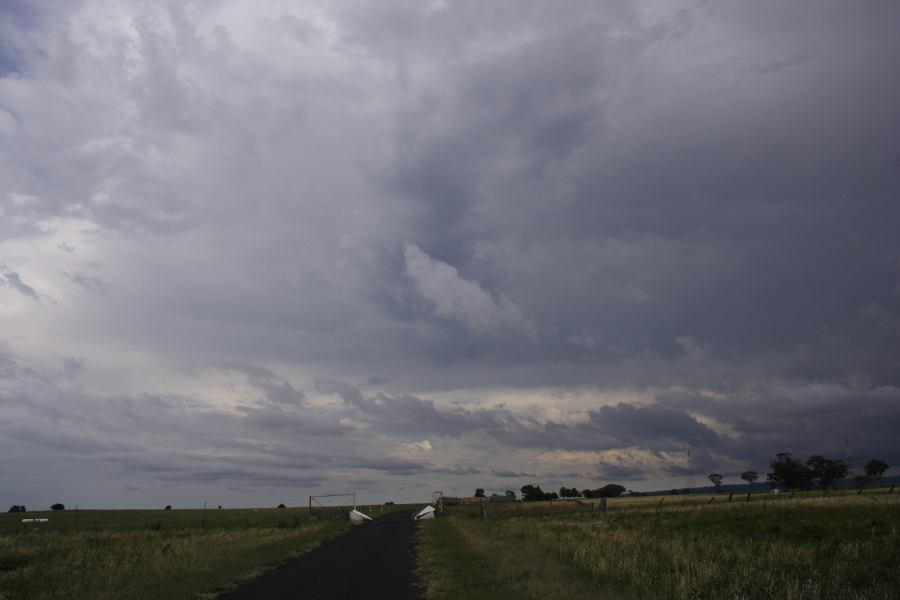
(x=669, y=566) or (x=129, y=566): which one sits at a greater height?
(x=129, y=566)

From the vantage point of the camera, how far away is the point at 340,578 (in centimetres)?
2130

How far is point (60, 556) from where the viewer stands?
2667 cm

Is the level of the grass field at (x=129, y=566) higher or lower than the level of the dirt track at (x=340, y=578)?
higher

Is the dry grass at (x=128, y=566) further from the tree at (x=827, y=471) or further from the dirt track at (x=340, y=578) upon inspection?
the tree at (x=827, y=471)

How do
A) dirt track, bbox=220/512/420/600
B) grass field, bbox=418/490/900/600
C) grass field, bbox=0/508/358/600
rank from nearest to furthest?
dirt track, bbox=220/512/420/600 → grass field, bbox=418/490/900/600 → grass field, bbox=0/508/358/600

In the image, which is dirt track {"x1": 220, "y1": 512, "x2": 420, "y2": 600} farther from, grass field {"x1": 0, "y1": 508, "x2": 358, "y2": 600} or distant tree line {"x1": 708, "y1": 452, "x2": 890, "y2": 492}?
distant tree line {"x1": 708, "y1": 452, "x2": 890, "y2": 492}

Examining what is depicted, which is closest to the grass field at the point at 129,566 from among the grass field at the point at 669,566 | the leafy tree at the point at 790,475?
the grass field at the point at 669,566

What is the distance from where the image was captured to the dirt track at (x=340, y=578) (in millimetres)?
17531

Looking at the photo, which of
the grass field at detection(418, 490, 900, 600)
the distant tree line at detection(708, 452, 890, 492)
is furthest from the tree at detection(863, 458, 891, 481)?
the grass field at detection(418, 490, 900, 600)

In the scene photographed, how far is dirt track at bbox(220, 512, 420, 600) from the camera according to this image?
690 inches

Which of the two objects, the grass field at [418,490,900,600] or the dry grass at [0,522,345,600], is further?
the dry grass at [0,522,345,600]

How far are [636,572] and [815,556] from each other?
30.5 ft

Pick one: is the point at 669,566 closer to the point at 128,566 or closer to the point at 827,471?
the point at 128,566

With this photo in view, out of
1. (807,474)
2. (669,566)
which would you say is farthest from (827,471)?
(669,566)
